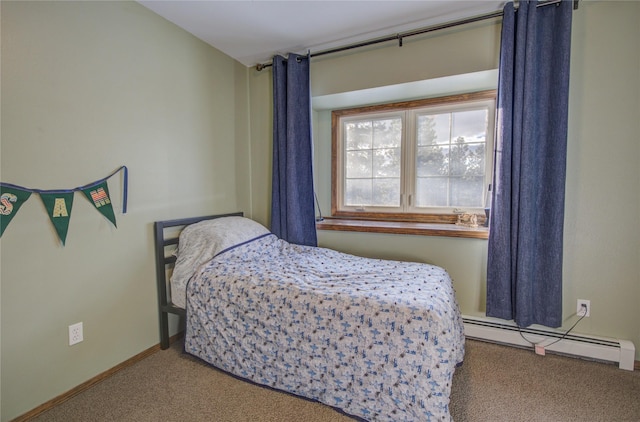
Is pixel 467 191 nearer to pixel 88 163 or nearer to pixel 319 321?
pixel 319 321

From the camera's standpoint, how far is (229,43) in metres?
2.37

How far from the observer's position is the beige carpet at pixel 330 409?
1.43 meters

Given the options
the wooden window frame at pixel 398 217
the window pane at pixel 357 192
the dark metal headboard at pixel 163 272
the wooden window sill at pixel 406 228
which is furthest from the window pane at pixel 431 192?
the dark metal headboard at pixel 163 272

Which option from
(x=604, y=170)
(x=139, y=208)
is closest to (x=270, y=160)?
(x=139, y=208)

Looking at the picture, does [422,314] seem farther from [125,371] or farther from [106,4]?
[106,4]

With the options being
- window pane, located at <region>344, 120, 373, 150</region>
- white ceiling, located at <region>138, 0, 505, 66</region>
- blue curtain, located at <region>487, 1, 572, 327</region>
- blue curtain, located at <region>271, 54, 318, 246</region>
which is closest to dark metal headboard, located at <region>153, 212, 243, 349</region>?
blue curtain, located at <region>271, 54, 318, 246</region>

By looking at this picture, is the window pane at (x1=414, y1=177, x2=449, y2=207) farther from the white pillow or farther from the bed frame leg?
the bed frame leg

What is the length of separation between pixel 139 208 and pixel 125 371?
1.02 m

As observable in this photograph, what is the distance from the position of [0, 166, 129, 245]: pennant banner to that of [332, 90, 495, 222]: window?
186 cm

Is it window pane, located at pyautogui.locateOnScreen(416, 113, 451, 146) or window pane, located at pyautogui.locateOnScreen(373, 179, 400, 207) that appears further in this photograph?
window pane, located at pyautogui.locateOnScreen(373, 179, 400, 207)

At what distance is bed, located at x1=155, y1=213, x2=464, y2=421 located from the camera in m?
1.28

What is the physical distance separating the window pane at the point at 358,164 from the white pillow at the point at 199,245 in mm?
1212

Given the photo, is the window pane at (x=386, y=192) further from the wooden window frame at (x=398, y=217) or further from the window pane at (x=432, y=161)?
the window pane at (x=432, y=161)

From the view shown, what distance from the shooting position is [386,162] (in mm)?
2734
